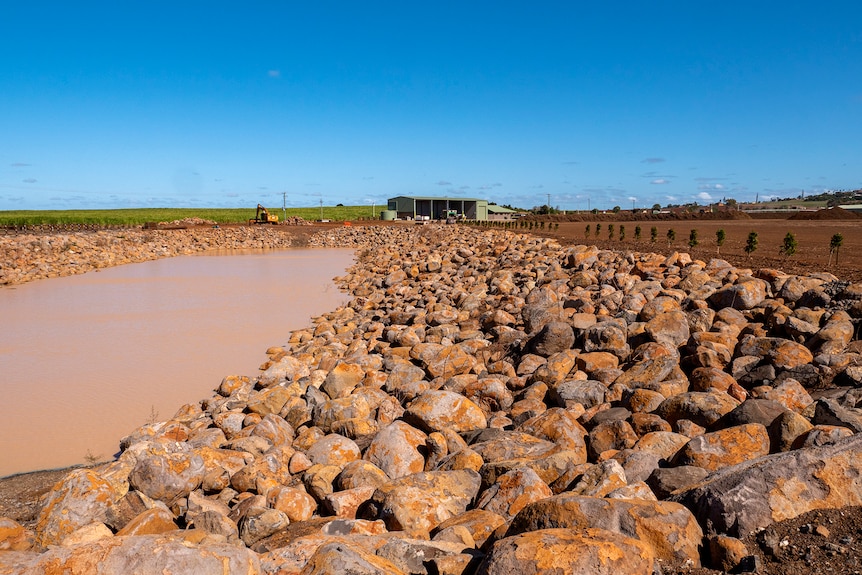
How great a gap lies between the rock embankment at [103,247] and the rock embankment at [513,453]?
91.2 feet

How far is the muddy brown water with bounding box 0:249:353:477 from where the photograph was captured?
9.15 m

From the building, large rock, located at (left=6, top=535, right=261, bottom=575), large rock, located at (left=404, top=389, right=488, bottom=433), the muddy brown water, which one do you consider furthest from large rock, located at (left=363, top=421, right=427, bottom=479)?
the building

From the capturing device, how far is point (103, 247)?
40.8 m

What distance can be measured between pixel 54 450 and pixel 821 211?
66.5 m

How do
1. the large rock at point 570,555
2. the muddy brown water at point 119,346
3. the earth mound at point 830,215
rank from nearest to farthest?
the large rock at point 570,555, the muddy brown water at point 119,346, the earth mound at point 830,215

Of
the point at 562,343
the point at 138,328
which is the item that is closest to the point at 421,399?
the point at 562,343

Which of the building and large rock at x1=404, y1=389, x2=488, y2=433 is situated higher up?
the building

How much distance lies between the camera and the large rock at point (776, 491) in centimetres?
362

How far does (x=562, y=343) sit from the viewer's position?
945 cm

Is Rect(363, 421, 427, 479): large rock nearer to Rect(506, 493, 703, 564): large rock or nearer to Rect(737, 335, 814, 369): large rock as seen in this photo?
Rect(506, 493, 703, 564): large rock

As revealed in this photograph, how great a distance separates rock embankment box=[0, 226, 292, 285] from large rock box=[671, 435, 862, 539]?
33.4 meters

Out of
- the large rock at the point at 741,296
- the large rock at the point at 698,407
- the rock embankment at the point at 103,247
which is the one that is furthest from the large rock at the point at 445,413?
the rock embankment at the point at 103,247

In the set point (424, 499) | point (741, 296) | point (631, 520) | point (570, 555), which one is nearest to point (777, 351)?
point (741, 296)

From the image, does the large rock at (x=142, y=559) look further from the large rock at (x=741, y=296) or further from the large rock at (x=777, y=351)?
the large rock at (x=741, y=296)
